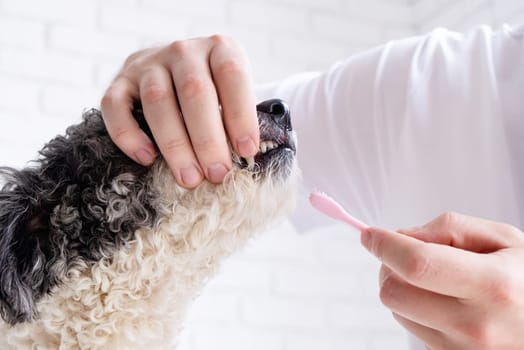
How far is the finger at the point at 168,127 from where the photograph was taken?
0.71 metres

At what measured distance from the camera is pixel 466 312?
0.62 m

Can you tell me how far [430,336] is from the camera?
66 cm

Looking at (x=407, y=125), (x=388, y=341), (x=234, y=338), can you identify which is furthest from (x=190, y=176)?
(x=388, y=341)

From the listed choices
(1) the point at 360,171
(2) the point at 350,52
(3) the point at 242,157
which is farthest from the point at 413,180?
(2) the point at 350,52

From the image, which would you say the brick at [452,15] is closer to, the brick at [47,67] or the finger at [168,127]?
the brick at [47,67]

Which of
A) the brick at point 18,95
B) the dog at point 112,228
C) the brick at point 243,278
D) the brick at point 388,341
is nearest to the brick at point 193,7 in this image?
the brick at point 18,95

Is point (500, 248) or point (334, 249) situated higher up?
point (500, 248)

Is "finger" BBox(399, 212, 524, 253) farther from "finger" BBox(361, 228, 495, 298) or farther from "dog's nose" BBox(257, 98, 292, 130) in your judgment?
"dog's nose" BBox(257, 98, 292, 130)

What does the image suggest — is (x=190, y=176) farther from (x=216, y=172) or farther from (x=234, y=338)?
(x=234, y=338)

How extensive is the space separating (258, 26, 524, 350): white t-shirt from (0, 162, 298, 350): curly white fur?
1.04 ft

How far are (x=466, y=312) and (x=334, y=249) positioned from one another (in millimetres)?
1463

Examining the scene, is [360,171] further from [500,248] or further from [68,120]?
[68,120]

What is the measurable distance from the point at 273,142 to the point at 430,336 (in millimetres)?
252

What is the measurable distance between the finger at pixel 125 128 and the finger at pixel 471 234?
287 mm
